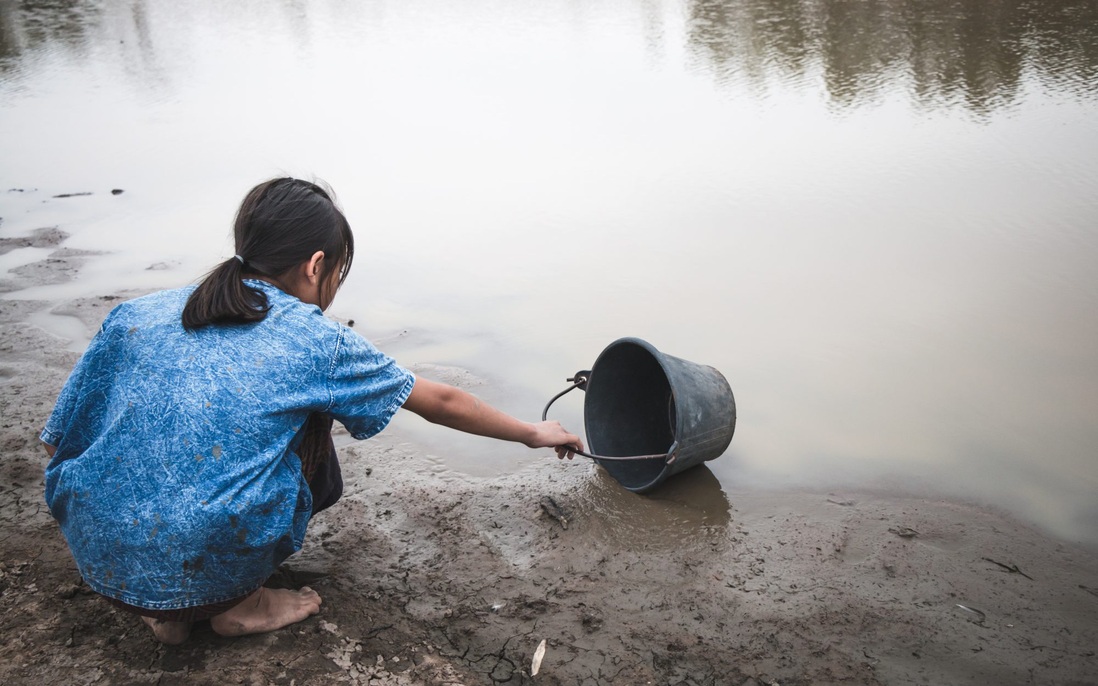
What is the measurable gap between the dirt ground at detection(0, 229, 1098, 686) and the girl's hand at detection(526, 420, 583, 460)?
343 mm

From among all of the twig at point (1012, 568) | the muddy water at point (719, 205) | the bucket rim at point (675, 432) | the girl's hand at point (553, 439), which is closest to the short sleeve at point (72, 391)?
the girl's hand at point (553, 439)

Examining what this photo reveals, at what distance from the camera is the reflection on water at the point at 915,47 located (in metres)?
7.30

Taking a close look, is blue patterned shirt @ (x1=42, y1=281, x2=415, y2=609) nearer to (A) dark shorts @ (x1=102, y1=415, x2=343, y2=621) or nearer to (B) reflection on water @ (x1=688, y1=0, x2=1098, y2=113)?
(A) dark shorts @ (x1=102, y1=415, x2=343, y2=621)

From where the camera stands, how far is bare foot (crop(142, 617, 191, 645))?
198 cm

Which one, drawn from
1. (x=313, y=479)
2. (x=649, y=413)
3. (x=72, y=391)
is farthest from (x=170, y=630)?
(x=649, y=413)

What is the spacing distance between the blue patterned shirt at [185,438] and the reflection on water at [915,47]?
6568 mm

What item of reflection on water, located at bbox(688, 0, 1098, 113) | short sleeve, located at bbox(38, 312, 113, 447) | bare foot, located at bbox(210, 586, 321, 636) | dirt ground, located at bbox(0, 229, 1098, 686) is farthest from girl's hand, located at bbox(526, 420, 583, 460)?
reflection on water, located at bbox(688, 0, 1098, 113)

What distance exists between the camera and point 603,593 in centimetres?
240

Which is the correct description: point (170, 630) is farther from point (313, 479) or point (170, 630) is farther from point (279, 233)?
point (279, 233)

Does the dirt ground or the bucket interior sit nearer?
the dirt ground

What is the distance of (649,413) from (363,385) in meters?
1.75

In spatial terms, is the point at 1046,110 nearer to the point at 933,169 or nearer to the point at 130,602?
the point at 933,169

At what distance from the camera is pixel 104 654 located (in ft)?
6.64

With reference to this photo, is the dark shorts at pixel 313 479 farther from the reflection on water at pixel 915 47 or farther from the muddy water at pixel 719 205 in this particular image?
the reflection on water at pixel 915 47
